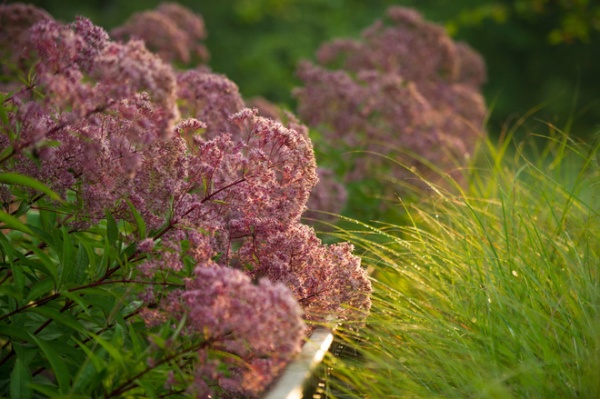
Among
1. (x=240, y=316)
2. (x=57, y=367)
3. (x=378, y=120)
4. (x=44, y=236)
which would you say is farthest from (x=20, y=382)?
(x=378, y=120)

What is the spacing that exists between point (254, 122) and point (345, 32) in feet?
39.3

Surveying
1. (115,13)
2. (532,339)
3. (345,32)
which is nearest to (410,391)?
(532,339)

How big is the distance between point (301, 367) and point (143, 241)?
53 cm

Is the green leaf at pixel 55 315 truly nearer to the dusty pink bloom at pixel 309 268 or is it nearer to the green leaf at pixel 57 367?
the green leaf at pixel 57 367

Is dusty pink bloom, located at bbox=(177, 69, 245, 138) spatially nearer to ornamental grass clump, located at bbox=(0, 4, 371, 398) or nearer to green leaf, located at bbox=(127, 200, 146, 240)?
ornamental grass clump, located at bbox=(0, 4, 371, 398)

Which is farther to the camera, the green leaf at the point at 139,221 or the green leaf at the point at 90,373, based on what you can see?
the green leaf at the point at 139,221

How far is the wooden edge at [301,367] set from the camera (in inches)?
73.4

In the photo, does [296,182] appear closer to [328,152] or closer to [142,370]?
[142,370]

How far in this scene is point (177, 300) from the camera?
1.77 metres

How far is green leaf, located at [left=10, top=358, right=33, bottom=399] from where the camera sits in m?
1.78

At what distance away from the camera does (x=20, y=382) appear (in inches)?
70.6

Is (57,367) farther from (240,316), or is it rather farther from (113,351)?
(240,316)

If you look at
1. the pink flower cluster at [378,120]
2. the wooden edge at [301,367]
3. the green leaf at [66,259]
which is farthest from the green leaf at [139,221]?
the pink flower cluster at [378,120]

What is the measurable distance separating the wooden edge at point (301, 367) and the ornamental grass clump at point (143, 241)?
7 centimetres
